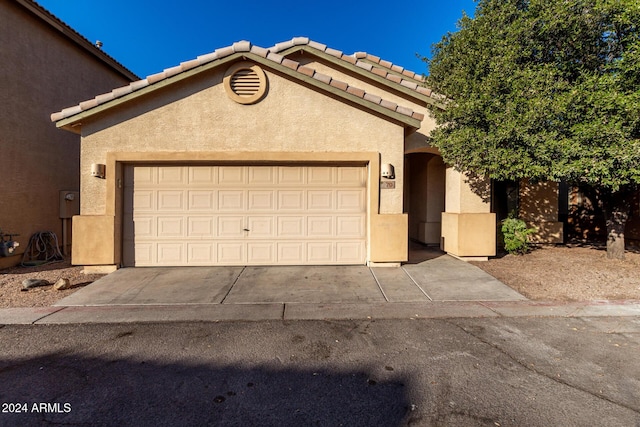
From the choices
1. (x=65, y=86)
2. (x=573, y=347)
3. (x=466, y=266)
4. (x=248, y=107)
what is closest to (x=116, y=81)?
(x=65, y=86)

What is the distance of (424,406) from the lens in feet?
8.55

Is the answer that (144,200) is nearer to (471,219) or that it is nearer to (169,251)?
(169,251)

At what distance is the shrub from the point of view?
8297mm

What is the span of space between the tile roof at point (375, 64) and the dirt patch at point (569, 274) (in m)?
4.95

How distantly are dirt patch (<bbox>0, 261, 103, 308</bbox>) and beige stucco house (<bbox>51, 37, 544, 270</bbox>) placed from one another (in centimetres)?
52

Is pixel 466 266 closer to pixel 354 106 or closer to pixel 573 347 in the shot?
pixel 573 347

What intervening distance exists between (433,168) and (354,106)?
458 centimetres

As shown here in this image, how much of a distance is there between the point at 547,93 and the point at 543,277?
13.2ft

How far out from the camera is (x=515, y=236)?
328 inches

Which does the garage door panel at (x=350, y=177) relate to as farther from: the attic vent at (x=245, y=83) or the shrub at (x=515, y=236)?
the shrub at (x=515, y=236)

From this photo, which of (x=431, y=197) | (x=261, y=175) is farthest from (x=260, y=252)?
(x=431, y=197)

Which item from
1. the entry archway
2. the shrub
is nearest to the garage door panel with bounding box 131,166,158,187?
the entry archway

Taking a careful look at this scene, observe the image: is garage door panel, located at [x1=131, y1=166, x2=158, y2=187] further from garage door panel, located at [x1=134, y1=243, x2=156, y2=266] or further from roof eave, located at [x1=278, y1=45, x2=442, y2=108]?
roof eave, located at [x1=278, y1=45, x2=442, y2=108]

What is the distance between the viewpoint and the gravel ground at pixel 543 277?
5375 millimetres
